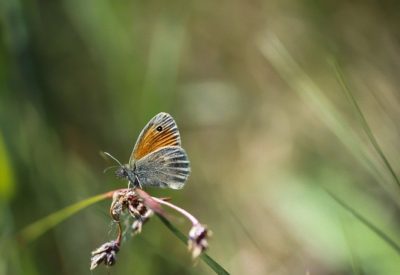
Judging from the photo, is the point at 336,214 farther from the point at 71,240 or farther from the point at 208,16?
the point at 208,16

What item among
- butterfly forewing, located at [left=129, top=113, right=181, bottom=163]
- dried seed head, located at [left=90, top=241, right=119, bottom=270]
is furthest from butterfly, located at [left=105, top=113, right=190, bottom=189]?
dried seed head, located at [left=90, top=241, right=119, bottom=270]

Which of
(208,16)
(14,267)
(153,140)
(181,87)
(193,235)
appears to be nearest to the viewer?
(193,235)

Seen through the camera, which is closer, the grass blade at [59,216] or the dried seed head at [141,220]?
the dried seed head at [141,220]

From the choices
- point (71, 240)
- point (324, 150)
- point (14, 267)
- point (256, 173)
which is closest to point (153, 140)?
point (14, 267)

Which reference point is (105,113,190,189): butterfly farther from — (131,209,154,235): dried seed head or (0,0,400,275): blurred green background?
(0,0,400,275): blurred green background

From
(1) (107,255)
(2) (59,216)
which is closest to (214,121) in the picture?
(2) (59,216)

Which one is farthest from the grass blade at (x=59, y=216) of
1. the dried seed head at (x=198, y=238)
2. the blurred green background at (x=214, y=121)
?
the dried seed head at (x=198, y=238)

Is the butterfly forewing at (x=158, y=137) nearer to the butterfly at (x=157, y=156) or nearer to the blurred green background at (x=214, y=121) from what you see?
the butterfly at (x=157, y=156)
